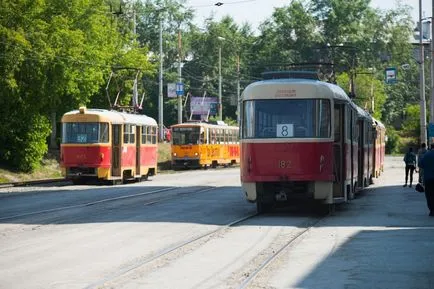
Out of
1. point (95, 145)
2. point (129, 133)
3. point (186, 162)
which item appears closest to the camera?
point (95, 145)

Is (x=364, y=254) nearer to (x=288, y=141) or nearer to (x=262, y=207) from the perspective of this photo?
(x=288, y=141)

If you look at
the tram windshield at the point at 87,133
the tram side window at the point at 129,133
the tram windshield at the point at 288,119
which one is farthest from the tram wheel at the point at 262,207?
the tram side window at the point at 129,133

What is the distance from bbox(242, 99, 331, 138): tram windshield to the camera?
72.3 ft

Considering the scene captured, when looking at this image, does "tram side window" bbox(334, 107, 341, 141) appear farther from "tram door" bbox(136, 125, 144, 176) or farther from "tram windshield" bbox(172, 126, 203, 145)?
"tram windshield" bbox(172, 126, 203, 145)

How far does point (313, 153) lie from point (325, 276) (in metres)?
9.34

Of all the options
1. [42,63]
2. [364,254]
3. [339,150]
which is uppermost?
[42,63]

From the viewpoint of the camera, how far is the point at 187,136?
62.4 m

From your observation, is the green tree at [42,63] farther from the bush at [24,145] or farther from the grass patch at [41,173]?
the grass patch at [41,173]

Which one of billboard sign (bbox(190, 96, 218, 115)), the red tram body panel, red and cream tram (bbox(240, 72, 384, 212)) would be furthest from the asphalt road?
billboard sign (bbox(190, 96, 218, 115))

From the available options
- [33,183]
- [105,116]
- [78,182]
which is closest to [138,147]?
[78,182]

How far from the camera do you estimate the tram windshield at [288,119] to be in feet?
72.3

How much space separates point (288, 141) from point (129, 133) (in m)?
19.9

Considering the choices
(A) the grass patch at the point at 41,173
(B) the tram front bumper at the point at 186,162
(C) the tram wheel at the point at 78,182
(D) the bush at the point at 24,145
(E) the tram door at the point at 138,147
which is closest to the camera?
(C) the tram wheel at the point at 78,182

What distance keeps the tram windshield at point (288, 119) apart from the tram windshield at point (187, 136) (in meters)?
39.7
